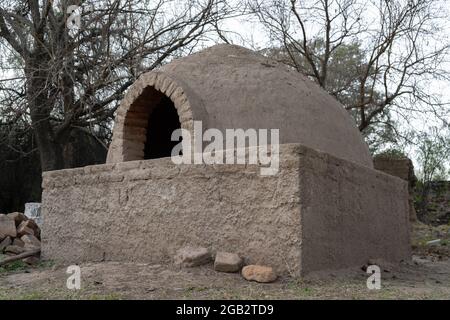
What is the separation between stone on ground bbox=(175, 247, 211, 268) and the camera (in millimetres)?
4762

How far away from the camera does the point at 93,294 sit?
Result: 13.1 feet

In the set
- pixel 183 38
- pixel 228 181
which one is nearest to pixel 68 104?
pixel 183 38

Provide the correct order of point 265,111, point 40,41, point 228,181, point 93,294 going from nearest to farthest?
1. point 93,294
2. point 228,181
3. point 265,111
4. point 40,41

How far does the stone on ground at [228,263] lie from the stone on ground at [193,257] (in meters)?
0.15

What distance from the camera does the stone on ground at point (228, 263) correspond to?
4.59 meters

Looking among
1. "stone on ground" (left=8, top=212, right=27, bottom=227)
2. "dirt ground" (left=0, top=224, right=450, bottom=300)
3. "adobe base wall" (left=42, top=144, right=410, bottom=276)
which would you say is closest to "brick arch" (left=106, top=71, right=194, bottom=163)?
"adobe base wall" (left=42, top=144, right=410, bottom=276)

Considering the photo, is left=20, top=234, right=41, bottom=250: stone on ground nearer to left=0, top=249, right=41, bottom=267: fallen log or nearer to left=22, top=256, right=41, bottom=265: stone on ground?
left=0, top=249, right=41, bottom=267: fallen log

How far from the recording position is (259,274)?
4.39m

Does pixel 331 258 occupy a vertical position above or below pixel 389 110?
below

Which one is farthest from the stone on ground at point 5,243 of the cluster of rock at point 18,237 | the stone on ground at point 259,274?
the stone on ground at point 259,274

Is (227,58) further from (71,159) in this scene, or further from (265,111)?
(71,159)

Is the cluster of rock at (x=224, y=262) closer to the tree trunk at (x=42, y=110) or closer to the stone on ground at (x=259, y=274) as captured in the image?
the stone on ground at (x=259, y=274)

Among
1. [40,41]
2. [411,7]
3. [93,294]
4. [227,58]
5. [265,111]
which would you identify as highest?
[411,7]

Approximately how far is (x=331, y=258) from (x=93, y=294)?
7.20ft
